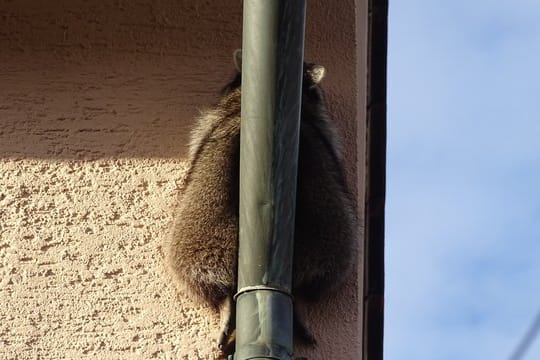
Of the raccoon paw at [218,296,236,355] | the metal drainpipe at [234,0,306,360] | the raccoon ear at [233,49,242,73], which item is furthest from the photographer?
the raccoon ear at [233,49,242,73]

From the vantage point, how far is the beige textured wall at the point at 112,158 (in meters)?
3.73

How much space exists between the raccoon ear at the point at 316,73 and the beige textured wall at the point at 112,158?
0.11m

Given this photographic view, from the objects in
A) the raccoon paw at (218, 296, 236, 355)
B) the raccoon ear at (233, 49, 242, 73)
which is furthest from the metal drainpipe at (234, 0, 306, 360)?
the raccoon ear at (233, 49, 242, 73)

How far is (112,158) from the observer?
13.2ft

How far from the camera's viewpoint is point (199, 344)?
3.69 m

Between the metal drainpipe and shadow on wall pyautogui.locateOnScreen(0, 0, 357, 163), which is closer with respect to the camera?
the metal drainpipe

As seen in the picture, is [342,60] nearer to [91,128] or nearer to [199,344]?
[91,128]

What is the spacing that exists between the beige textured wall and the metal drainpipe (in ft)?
3.80

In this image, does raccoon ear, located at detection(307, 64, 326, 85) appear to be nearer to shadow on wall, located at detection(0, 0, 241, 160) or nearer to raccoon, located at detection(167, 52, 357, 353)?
raccoon, located at detection(167, 52, 357, 353)

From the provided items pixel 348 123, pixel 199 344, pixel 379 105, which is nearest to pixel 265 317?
pixel 199 344

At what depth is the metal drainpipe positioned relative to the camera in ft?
8.30

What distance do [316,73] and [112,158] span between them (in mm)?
683

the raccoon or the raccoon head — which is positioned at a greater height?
the raccoon head

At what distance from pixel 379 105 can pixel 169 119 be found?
77 cm
